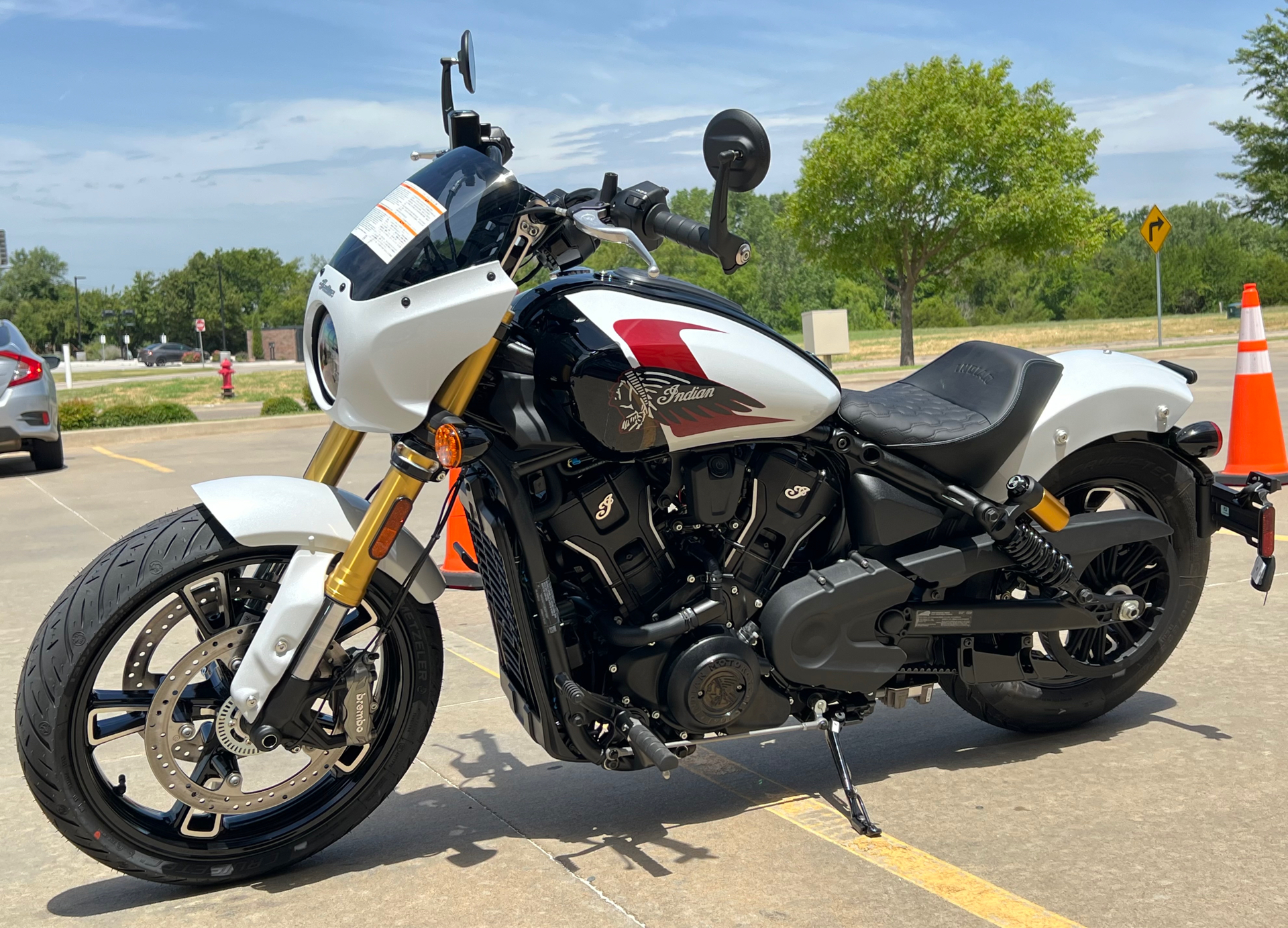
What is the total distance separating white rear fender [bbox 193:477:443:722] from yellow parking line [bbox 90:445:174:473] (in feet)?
32.1

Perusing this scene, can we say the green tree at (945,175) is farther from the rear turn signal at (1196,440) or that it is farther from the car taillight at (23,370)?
the rear turn signal at (1196,440)

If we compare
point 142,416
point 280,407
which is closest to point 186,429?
point 142,416

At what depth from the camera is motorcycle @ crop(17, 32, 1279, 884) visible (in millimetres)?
2891

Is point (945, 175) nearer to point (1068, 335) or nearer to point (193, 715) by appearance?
point (1068, 335)

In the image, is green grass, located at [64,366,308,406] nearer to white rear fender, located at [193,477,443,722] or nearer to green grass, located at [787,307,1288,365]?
green grass, located at [787,307,1288,365]

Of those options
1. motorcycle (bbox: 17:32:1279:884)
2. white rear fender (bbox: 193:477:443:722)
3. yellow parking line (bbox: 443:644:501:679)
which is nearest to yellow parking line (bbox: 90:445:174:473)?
yellow parking line (bbox: 443:644:501:679)

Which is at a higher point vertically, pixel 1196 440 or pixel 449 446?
pixel 449 446

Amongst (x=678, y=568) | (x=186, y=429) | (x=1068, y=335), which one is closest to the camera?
(x=678, y=568)

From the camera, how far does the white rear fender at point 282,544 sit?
9.70ft

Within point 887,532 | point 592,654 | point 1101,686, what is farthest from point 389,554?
point 1101,686

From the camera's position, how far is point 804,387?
322 cm

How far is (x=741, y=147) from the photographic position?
2719 mm

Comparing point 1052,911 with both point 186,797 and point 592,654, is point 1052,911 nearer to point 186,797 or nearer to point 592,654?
point 592,654

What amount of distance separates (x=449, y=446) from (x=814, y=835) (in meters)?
1.43
